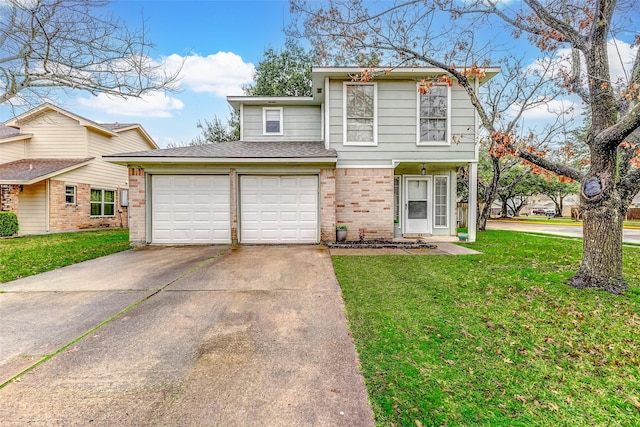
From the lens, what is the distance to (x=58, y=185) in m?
13.3

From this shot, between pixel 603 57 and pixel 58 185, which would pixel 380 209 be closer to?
pixel 603 57

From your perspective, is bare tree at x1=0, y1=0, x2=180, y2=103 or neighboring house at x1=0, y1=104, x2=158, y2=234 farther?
neighboring house at x1=0, y1=104, x2=158, y2=234

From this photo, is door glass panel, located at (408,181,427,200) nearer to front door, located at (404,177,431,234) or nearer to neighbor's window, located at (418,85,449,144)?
front door, located at (404,177,431,234)

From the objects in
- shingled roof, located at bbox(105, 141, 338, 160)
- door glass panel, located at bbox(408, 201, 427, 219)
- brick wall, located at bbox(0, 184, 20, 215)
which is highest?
shingled roof, located at bbox(105, 141, 338, 160)

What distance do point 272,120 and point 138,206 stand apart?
18.4ft

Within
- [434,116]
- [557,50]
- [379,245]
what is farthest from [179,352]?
[434,116]

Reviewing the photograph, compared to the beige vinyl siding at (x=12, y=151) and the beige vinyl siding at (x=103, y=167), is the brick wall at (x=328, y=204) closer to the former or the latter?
the beige vinyl siding at (x=103, y=167)

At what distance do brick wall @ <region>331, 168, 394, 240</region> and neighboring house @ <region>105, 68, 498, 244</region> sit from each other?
0.03 meters

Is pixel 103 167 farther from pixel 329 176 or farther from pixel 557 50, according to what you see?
pixel 557 50

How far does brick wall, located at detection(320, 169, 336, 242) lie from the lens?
912cm

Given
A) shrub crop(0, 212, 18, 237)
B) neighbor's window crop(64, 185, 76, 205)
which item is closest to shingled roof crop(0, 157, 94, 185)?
neighbor's window crop(64, 185, 76, 205)

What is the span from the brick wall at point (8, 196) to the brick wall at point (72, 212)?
1.36 m

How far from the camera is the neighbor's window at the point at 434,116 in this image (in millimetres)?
9500

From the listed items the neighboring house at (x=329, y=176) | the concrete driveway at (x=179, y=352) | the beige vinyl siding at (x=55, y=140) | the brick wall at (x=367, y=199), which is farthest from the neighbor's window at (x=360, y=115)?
Answer: the beige vinyl siding at (x=55, y=140)
